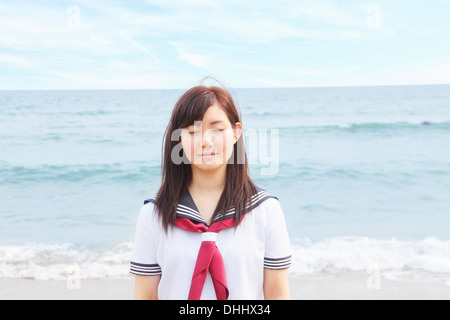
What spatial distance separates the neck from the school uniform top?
Result: 0.10 metres

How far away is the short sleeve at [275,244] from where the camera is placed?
1700mm

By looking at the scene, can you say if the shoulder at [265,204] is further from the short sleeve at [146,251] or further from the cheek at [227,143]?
the short sleeve at [146,251]

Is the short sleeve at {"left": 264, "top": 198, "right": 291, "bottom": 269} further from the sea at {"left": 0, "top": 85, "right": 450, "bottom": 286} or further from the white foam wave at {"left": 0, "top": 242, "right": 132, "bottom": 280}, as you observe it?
the white foam wave at {"left": 0, "top": 242, "right": 132, "bottom": 280}

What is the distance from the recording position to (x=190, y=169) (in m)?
1.86

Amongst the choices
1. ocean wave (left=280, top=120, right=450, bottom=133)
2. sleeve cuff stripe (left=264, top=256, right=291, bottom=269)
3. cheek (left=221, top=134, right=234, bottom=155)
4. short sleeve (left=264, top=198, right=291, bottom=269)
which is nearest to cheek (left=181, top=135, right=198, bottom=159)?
cheek (left=221, top=134, right=234, bottom=155)

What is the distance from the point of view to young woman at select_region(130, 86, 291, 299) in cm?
166

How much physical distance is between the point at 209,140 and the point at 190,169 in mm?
206

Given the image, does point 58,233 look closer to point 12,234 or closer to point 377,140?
point 12,234

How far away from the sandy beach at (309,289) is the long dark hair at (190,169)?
128 inches

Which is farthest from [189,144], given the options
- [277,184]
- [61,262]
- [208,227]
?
[277,184]

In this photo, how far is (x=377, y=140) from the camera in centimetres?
1709

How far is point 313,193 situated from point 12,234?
626cm
